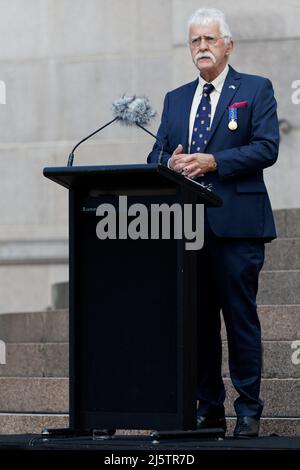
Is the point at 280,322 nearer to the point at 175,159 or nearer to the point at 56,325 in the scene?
the point at 56,325

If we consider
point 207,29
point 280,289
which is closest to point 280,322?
point 280,289

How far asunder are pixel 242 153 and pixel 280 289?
9.30 ft

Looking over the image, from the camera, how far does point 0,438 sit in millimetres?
5762

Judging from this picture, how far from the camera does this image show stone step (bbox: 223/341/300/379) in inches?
294

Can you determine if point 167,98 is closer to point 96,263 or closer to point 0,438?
point 96,263

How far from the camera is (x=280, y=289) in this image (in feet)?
28.3

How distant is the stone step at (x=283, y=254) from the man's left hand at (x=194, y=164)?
3.12 metres

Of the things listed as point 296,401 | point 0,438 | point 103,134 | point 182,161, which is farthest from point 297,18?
point 0,438

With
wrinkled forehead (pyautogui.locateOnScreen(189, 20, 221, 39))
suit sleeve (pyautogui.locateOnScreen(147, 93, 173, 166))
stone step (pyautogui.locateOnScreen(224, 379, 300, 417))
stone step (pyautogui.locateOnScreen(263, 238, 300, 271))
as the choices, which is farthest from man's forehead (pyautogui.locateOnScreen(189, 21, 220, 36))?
stone step (pyautogui.locateOnScreen(263, 238, 300, 271))

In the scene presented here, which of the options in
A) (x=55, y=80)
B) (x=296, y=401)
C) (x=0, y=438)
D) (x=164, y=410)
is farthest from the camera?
(x=55, y=80)

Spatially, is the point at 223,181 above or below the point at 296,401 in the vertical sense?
above

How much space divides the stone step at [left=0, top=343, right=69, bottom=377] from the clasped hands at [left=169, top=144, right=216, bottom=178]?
8.68ft

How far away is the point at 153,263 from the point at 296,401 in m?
1.93

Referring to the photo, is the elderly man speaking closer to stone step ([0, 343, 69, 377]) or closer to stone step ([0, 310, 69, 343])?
stone step ([0, 343, 69, 377])
